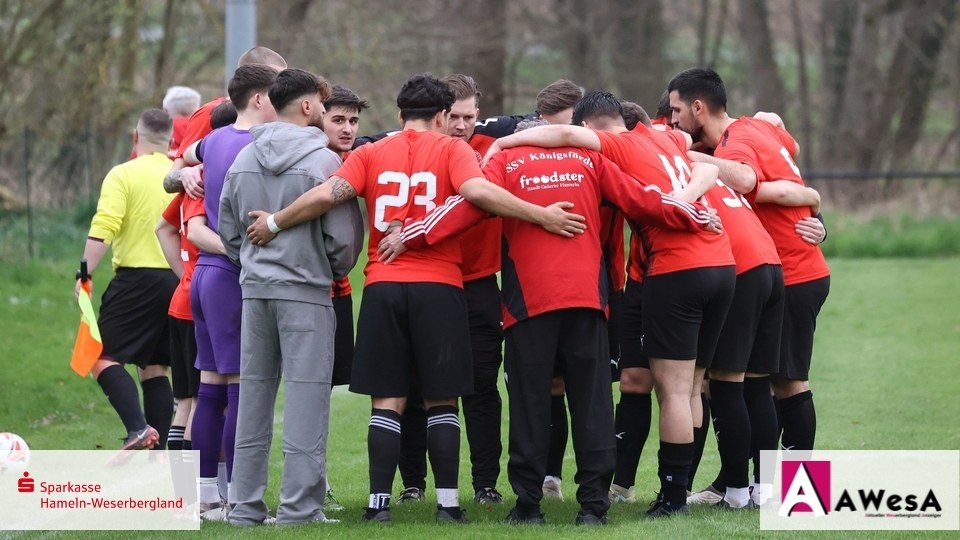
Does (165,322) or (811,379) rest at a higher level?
(165,322)

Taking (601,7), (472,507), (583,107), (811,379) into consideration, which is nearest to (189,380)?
(472,507)

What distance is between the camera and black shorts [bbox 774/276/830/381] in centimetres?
666

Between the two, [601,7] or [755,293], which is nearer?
[755,293]

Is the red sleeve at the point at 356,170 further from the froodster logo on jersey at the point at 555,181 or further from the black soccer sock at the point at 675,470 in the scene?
the black soccer sock at the point at 675,470

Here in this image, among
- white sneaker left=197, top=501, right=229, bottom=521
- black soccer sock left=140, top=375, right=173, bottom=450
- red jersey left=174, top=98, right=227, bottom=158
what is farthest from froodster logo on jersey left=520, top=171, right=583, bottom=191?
black soccer sock left=140, top=375, right=173, bottom=450

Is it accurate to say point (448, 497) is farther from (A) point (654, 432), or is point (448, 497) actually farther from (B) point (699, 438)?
(A) point (654, 432)

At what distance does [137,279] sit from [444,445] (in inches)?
128

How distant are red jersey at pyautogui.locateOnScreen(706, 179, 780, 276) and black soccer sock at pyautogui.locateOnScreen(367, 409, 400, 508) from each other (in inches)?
75.6

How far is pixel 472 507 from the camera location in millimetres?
6652

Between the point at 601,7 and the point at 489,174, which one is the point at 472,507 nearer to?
the point at 489,174

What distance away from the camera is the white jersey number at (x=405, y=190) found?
19.7 feet

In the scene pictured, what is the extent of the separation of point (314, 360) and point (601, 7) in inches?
936

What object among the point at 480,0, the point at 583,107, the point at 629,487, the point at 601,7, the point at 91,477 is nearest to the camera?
the point at 583,107

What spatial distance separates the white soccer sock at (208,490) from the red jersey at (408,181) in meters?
1.40
